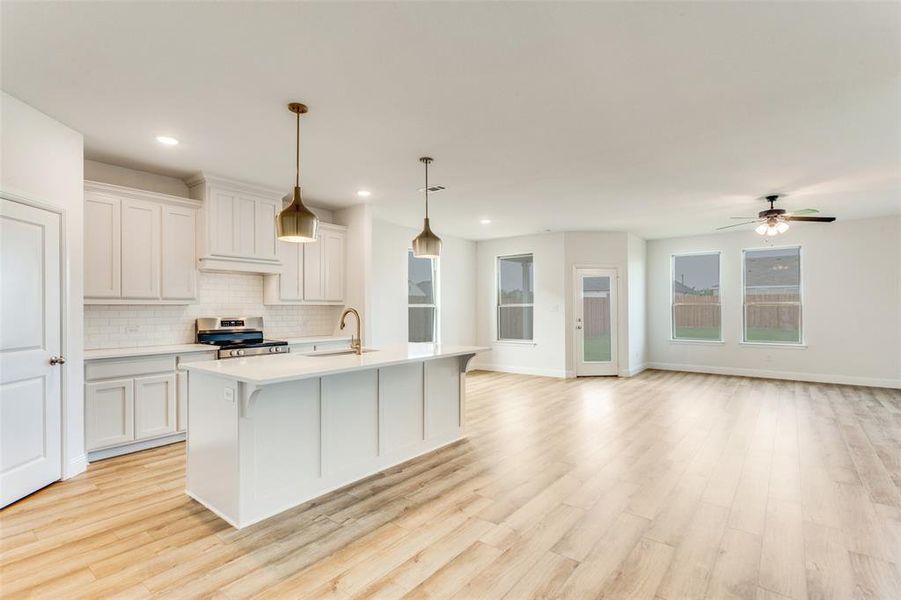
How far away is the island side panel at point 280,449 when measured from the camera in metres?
2.61

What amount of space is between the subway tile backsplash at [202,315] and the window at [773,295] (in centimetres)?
720

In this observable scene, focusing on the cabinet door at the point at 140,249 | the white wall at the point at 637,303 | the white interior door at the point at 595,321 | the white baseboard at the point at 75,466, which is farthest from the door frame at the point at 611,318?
the white baseboard at the point at 75,466

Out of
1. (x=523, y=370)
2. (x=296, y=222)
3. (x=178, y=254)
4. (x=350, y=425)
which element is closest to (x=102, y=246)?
(x=178, y=254)

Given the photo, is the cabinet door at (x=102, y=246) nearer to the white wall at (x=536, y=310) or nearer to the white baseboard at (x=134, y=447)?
the white baseboard at (x=134, y=447)

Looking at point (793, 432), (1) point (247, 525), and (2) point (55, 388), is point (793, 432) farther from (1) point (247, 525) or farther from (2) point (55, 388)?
(2) point (55, 388)

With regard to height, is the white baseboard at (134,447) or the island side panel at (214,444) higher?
the island side panel at (214,444)

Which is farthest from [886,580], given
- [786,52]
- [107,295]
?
[107,295]

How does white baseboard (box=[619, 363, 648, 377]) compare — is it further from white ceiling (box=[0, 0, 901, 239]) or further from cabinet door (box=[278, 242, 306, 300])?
cabinet door (box=[278, 242, 306, 300])

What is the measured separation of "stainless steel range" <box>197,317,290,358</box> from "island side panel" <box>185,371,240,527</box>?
1.64 meters

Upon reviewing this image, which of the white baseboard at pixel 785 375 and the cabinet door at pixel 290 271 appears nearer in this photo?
the cabinet door at pixel 290 271

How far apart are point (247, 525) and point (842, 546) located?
3316mm

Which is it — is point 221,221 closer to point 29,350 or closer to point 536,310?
point 29,350

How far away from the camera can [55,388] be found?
3213mm

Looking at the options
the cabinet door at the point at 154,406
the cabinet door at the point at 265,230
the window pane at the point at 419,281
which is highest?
the cabinet door at the point at 265,230
